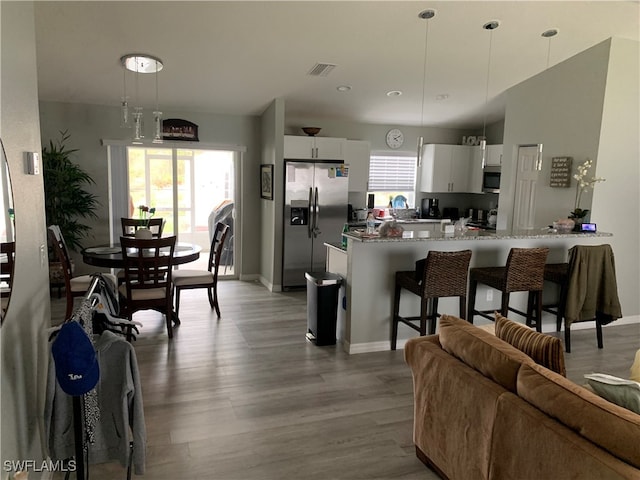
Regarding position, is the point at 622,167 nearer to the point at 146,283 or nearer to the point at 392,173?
the point at 392,173

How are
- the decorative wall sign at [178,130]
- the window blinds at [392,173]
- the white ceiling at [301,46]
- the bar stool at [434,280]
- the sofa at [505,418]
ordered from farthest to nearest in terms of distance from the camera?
the window blinds at [392,173], the decorative wall sign at [178,130], the bar stool at [434,280], the white ceiling at [301,46], the sofa at [505,418]

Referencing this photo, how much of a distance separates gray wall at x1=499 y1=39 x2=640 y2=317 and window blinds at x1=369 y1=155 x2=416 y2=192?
8.01 ft

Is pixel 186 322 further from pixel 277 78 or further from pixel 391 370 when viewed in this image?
pixel 277 78

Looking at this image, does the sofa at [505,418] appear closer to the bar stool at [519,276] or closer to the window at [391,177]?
the bar stool at [519,276]

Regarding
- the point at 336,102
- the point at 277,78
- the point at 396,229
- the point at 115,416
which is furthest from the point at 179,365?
the point at 336,102

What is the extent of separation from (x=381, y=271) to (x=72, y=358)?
2.91 metres

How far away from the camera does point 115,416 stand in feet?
7.59

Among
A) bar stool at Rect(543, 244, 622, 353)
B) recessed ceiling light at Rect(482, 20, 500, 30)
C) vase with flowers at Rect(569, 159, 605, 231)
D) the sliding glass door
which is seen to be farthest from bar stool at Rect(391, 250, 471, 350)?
the sliding glass door

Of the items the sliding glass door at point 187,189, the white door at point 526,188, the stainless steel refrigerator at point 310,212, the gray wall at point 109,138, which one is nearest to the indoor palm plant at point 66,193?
the gray wall at point 109,138

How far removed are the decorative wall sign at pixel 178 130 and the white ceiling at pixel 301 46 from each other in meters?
0.22

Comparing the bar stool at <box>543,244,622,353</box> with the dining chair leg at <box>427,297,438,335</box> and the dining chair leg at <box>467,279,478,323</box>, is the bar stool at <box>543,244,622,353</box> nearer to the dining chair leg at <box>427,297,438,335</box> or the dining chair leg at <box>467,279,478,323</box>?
the dining chair leg at <box>467,279,478,323</box>

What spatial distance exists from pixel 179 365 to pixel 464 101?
199 inches

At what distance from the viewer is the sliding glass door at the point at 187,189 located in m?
6.41

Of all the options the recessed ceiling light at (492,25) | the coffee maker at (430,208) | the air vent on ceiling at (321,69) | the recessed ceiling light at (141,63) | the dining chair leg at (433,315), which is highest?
the recessed ceiling light at (492,25)
